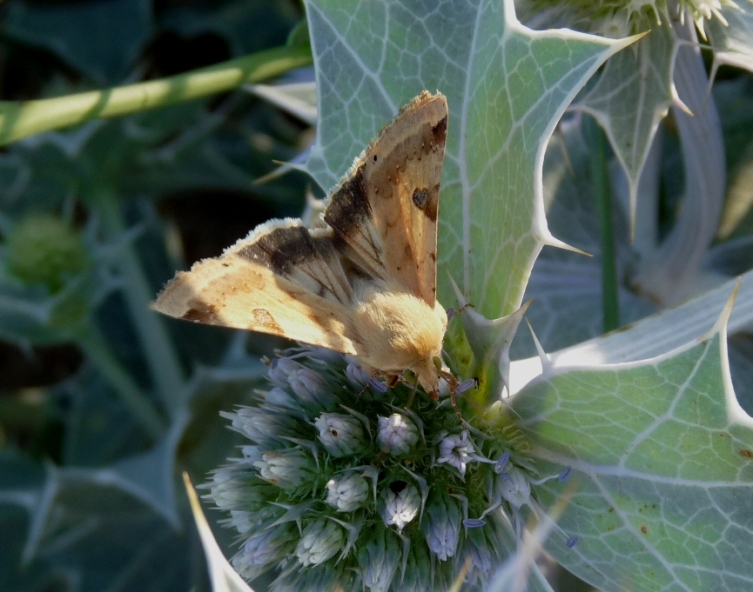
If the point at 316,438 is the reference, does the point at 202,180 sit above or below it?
above

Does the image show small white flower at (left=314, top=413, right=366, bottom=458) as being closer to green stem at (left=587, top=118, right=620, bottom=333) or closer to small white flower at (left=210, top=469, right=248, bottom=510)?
small white flower at (left=210, top=469, right=248, bottom=510)

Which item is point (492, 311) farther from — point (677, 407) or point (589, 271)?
point (589, 271)

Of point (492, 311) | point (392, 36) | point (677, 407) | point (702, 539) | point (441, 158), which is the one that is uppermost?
point (392, 36)

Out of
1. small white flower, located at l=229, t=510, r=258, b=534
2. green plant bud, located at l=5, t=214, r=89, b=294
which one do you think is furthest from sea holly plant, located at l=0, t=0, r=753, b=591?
green plant bud, located at l=5, t=214, r=89, b=294

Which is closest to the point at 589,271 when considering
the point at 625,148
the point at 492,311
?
the point at 625,148

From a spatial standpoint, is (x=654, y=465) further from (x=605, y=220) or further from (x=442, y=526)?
(x=605, y=220)

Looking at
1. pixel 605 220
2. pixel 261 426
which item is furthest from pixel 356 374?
pixel 605 220
